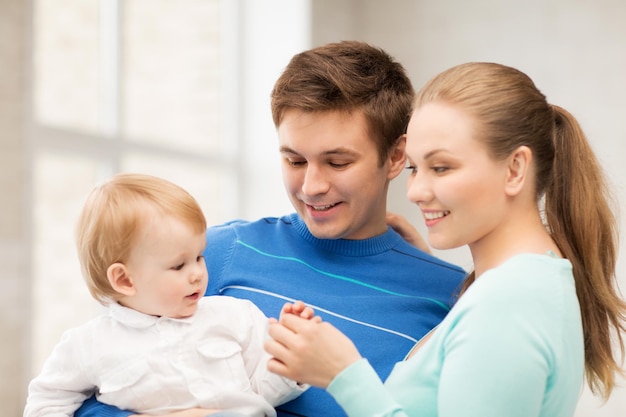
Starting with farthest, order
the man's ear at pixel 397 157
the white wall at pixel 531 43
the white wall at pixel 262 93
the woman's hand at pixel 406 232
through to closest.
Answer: the white wall at pixel 262 93 → the white wall at pixel 531 43 → the woman's hand at pixel 406 232 → the man's ear at pixel 397 157

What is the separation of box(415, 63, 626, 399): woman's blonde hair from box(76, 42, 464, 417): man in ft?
1.20

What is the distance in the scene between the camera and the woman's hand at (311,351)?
1.27 m

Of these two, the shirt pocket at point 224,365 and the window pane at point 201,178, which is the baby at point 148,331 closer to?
the shirt pocket at point 224,365

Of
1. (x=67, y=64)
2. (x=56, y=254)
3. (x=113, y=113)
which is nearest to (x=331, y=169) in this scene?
(x=56, y=254)

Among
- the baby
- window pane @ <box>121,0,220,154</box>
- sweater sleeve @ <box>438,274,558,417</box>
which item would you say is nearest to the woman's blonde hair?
sweater sleeve @ <box>438,274,558,417</box>

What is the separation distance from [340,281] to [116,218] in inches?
22.1

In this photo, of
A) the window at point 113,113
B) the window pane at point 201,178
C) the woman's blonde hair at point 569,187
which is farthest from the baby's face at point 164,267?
the window pane at point 201,178

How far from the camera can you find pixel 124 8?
128 inches

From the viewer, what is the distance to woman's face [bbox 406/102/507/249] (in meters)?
1.26

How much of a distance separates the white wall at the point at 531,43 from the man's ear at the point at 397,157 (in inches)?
74.4

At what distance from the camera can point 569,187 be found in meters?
1.38

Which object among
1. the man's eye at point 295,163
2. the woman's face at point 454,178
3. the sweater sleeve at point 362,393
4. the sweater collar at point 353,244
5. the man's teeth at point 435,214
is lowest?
the sweater sleeve at point 362,393

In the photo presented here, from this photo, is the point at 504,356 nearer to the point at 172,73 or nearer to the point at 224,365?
the point at 224,365

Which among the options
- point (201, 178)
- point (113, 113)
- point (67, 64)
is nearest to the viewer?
point (67, 64)
